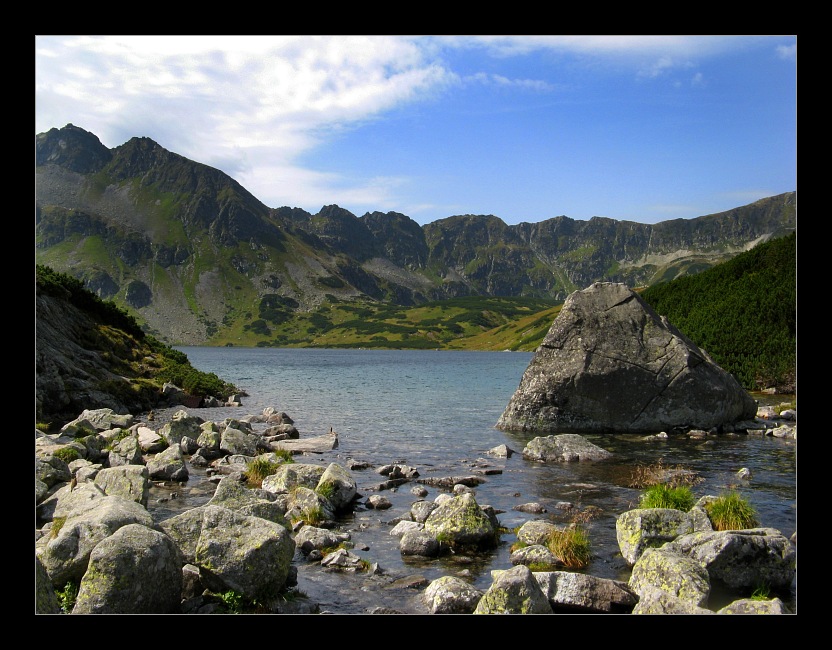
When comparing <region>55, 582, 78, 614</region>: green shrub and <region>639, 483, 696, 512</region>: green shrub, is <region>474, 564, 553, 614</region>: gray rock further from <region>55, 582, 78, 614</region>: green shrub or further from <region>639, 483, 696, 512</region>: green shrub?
<region>639, 483, 696, 512</region>: green shrub

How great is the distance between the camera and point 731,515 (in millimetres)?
14797

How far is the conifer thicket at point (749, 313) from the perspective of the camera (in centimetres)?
5288

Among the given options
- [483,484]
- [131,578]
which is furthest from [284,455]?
[131,578]

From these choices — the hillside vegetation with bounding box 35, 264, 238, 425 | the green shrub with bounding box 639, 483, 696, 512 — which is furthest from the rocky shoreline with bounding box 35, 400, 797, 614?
the hillside vegetation with bounding box 35, 264, 238, 425

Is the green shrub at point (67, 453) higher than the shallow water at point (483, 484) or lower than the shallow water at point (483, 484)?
higher

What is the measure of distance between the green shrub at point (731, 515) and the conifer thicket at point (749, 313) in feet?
113

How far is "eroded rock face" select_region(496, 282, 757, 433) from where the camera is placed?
1328 inches

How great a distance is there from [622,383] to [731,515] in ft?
64.5

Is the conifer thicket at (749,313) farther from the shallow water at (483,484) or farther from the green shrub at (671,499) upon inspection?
the green shrub at (671,499)

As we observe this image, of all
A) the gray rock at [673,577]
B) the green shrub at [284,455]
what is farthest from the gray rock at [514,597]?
the green shrub at [284,455]

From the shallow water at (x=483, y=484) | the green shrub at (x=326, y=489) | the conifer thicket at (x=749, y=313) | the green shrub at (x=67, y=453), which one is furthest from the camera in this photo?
the conifer thicket at (x=749, y=313)

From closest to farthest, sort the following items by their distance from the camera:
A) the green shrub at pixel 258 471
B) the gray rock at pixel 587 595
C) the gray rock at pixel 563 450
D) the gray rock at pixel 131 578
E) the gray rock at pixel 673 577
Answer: the gray rock at pixel 131 578, the gray rock at pixel 673 577, the gray rock at pixel 587 595, the green shrub at pixel 258 471, the gray rock at pixel 563 450

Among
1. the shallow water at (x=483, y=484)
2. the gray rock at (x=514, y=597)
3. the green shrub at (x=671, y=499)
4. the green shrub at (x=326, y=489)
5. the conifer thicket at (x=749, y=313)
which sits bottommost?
the shallow water at (x=483, y=484)
